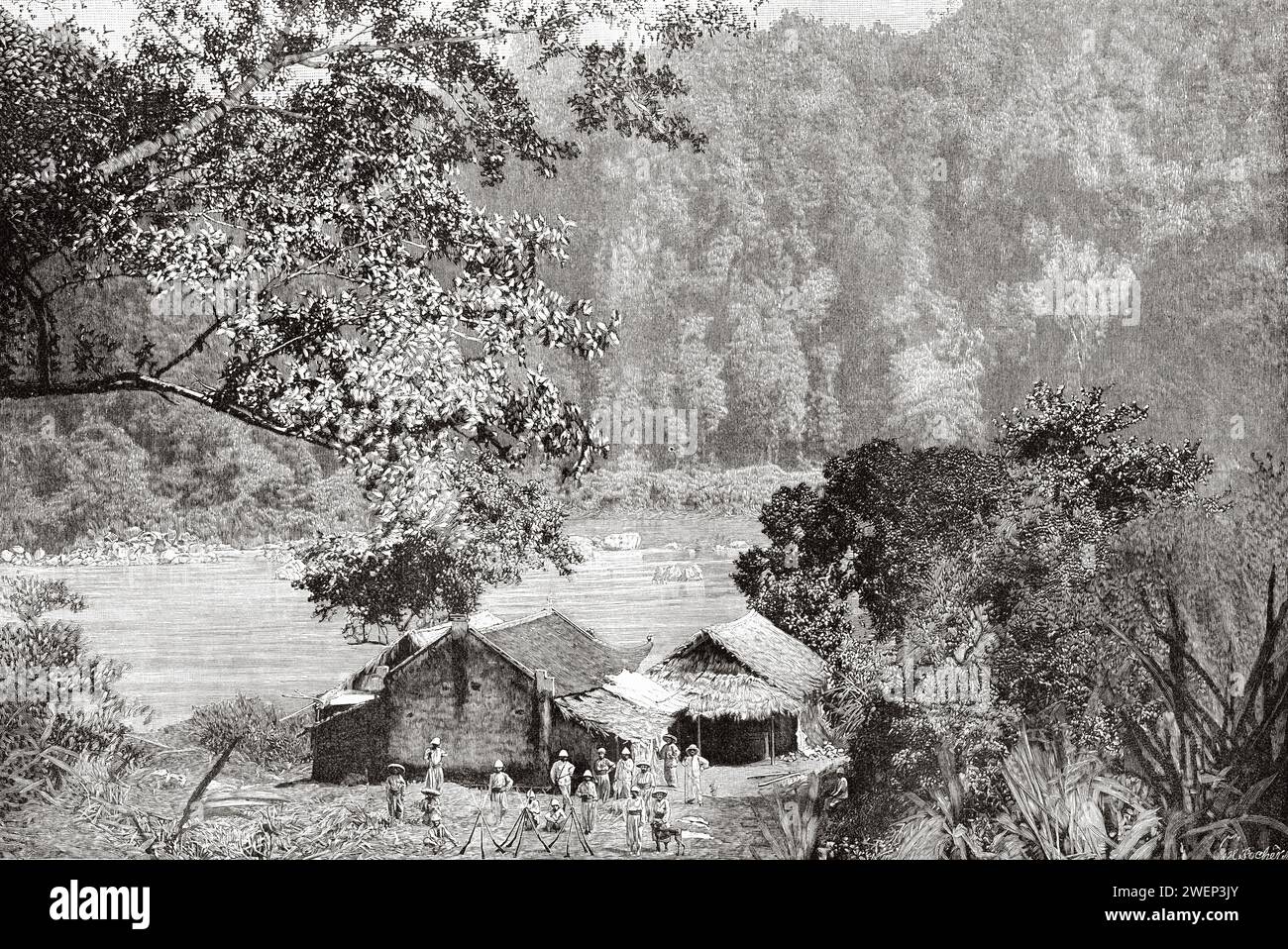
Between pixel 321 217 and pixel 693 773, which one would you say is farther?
pixel 321 217

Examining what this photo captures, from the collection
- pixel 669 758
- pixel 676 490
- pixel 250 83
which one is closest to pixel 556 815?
pixel 669 758

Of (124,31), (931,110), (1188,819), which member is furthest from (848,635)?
(124,31)

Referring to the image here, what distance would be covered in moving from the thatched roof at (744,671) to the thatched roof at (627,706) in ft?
0.26

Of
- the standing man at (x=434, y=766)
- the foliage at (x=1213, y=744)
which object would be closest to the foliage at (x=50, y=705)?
the standing man at (x=434, y=766)

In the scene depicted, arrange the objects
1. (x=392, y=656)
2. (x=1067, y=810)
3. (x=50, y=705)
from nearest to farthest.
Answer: (x=1067, y=810) < (x=392, y=656) < (x=50, y=705)

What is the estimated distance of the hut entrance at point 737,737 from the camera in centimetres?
621

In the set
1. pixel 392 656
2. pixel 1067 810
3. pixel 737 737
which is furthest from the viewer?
pixel 392 656

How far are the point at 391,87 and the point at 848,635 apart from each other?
429 cm

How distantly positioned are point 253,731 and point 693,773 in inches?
103

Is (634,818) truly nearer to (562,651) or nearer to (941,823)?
(562,651)

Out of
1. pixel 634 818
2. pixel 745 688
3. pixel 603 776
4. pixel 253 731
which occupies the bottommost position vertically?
pixel 634 818

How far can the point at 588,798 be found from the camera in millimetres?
6195

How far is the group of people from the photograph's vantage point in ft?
20.3

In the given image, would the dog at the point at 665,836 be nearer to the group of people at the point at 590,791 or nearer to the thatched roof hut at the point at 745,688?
the group of people at the point at 590,791
